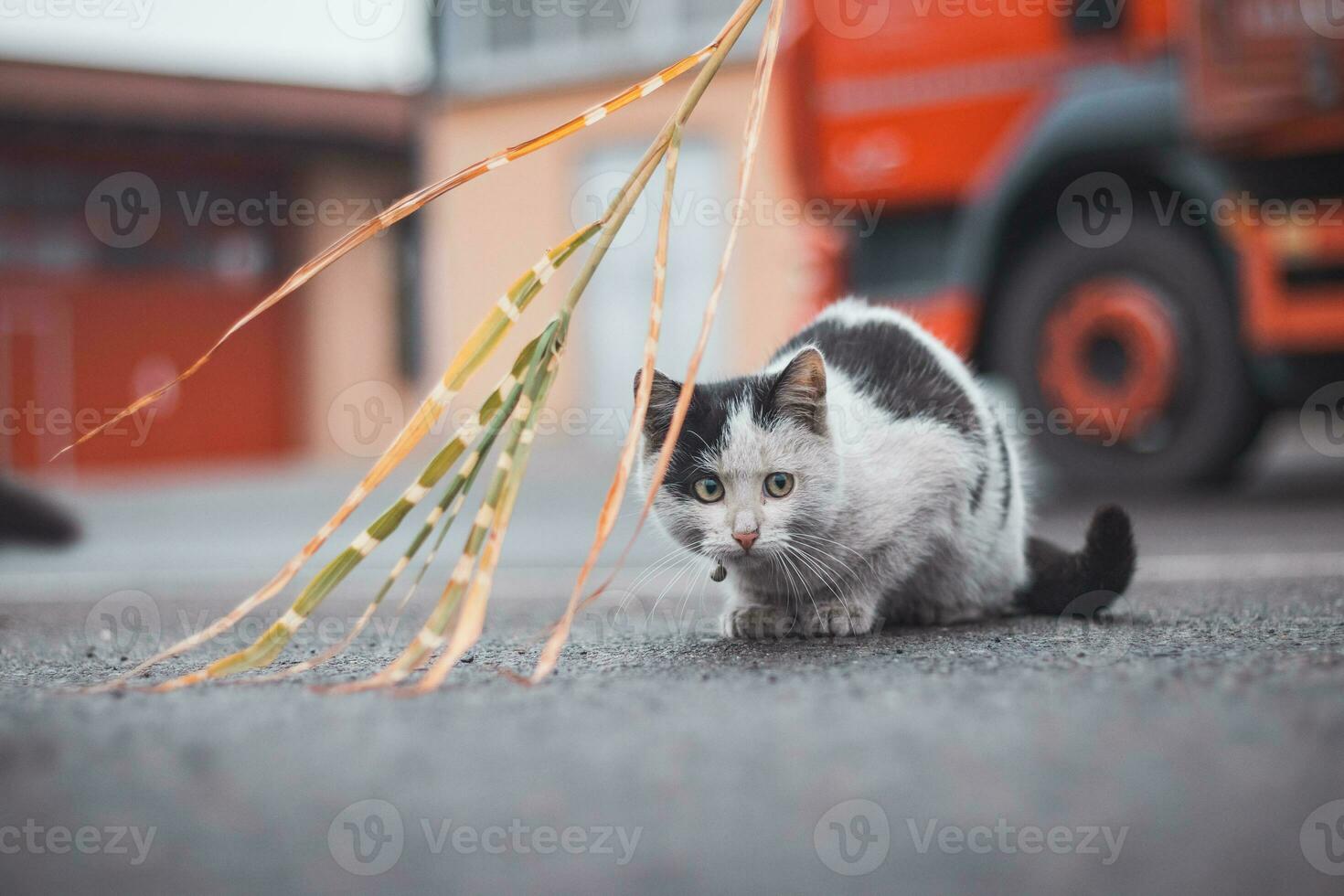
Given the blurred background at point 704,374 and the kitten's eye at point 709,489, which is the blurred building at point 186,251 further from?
the kitten's eye at point 709,489

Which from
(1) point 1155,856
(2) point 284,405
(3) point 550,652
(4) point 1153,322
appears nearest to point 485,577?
(3) point 550,652

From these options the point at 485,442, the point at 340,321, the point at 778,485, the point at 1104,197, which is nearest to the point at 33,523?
the point at 485,442

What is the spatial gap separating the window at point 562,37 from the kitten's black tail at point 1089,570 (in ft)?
39.3

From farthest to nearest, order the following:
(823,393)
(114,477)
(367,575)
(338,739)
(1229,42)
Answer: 1. (114,477)
2. (1229,42)
3. (367,575)
4. (823,393)
5. (338,739)

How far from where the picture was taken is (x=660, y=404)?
260 centimetres

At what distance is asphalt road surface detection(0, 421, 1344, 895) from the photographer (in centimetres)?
130

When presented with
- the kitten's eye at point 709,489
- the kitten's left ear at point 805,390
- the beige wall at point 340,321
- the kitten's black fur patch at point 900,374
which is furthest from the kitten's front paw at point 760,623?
the beige wall at point 340,321

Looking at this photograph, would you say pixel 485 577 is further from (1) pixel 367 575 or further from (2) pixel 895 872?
(1) pixel 367 575

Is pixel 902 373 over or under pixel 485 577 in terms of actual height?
over

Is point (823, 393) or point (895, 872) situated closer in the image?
point (895, 872)

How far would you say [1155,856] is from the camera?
1.28 m

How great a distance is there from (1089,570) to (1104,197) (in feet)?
11.9

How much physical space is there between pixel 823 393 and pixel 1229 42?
12.4ft

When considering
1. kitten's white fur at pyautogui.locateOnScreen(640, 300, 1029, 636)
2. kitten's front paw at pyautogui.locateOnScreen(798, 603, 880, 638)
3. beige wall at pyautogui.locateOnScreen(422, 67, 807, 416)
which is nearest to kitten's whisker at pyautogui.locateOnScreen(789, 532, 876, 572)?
kitten's white fur at pyautogui.locateOnScreen(640, 300, 1029, 636)
